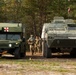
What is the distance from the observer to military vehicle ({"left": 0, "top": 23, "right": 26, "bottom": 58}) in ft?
66.5

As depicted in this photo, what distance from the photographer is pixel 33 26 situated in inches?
1390

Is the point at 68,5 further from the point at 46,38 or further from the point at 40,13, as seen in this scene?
the point at 46,38

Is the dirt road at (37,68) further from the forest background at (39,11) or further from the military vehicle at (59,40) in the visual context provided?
the forest background at (39,11)

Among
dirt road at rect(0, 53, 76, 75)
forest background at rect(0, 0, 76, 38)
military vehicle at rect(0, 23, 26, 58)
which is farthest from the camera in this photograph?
forest background at rect(0, 0, 76, 38)

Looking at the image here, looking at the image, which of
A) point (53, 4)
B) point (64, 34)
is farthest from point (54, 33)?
point (53, 4)

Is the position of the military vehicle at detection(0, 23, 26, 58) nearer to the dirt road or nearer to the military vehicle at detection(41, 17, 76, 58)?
the military vehicle at detection(41, 17, 76, 58)

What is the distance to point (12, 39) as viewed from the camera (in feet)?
68.6

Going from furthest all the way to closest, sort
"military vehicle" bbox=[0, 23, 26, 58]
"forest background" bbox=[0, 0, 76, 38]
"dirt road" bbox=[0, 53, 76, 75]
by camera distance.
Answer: "forest background" bbox=[0, 0, 76, 38], "military vehicle" bbox=[0, 23, 26, 58], "dirt road" bbox=[0, 53, 76, 75]

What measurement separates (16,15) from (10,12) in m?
0.75

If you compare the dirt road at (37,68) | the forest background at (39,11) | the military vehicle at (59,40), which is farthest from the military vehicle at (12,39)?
the forest background at (39,11)

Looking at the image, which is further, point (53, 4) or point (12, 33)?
point (53, 4)

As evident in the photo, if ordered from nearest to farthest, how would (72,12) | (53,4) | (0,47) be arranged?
(0,47)
(72,12)
(53,4)

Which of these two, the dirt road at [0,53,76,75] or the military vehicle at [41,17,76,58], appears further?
the military vehicle at [41,17,76,58]

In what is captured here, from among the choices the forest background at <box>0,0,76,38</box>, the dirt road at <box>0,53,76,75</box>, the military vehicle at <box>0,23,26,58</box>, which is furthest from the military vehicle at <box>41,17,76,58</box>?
the forest background at <box>0,0,76,38</box>
